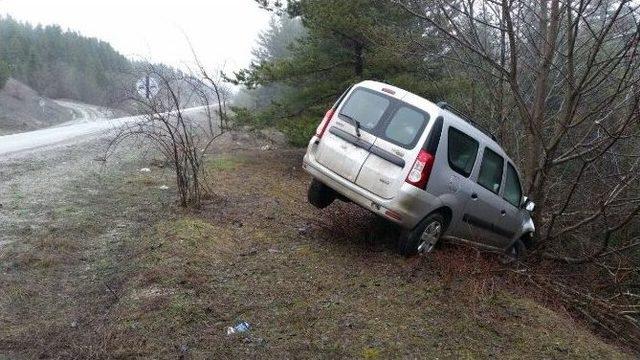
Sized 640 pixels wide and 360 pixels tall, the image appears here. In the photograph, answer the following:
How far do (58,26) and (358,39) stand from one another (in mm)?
97377

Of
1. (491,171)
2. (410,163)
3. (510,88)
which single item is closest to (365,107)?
(410,163)

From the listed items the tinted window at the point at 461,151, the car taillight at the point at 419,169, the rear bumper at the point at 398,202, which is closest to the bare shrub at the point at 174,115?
the rear bumper at the point at 398,202

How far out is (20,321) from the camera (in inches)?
197

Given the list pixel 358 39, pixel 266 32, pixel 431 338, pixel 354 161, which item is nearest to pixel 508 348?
pixel 431 338

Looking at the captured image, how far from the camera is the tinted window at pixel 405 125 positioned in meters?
6.50

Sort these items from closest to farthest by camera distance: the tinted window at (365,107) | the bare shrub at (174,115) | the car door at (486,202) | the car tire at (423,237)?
1. the car tire at (423,237)
2. the tinted window at (365,107)
3. the car door at (486,202)
4. the bare shrub at (174,115)

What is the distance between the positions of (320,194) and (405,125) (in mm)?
1875

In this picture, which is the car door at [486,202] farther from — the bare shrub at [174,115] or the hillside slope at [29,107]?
the hillside slope at [29,107]

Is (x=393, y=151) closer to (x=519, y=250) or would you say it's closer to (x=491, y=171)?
(x=491, y=171)

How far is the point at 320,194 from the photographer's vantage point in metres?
7.84

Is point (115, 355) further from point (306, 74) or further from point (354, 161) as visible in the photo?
point (306, 74)

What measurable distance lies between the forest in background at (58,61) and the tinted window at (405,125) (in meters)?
62.8

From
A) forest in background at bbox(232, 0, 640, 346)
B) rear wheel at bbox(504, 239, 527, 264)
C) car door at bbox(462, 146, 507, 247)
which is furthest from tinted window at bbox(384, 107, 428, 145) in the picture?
rear wheel at bbox(504, 239, 527, 264)

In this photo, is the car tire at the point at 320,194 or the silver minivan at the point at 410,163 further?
the car tire at the point at 320,194
